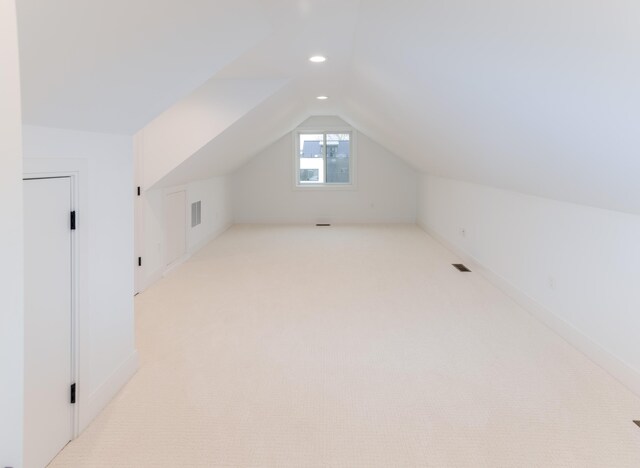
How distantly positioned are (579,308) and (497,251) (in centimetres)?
166

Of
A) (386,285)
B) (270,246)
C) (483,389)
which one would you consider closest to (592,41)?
(483,389)

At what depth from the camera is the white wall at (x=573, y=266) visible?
265 centimetres

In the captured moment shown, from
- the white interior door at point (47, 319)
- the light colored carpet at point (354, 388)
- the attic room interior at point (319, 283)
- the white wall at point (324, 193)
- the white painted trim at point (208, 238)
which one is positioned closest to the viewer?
the attic room interior at point (319, 283)

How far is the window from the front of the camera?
9617mm

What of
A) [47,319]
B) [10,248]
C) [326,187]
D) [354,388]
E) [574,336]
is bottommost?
[354,388]

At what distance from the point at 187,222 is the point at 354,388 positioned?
4.15 m

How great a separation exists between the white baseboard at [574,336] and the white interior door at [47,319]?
272cm

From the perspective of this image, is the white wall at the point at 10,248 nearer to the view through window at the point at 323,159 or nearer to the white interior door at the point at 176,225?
the white interior door at the point at 176,225

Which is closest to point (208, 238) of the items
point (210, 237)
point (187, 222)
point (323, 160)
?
point (210, 237)

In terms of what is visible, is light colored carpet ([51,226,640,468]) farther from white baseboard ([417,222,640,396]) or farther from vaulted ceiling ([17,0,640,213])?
vaulted ceiling ([17,0,640,213])

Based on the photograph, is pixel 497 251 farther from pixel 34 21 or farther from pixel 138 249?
pixel 34 21

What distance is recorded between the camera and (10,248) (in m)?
0.86

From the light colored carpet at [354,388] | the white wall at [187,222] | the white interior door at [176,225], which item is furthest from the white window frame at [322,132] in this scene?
the light colored carpet at [354,388]

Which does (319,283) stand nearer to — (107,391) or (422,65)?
(422,65)
